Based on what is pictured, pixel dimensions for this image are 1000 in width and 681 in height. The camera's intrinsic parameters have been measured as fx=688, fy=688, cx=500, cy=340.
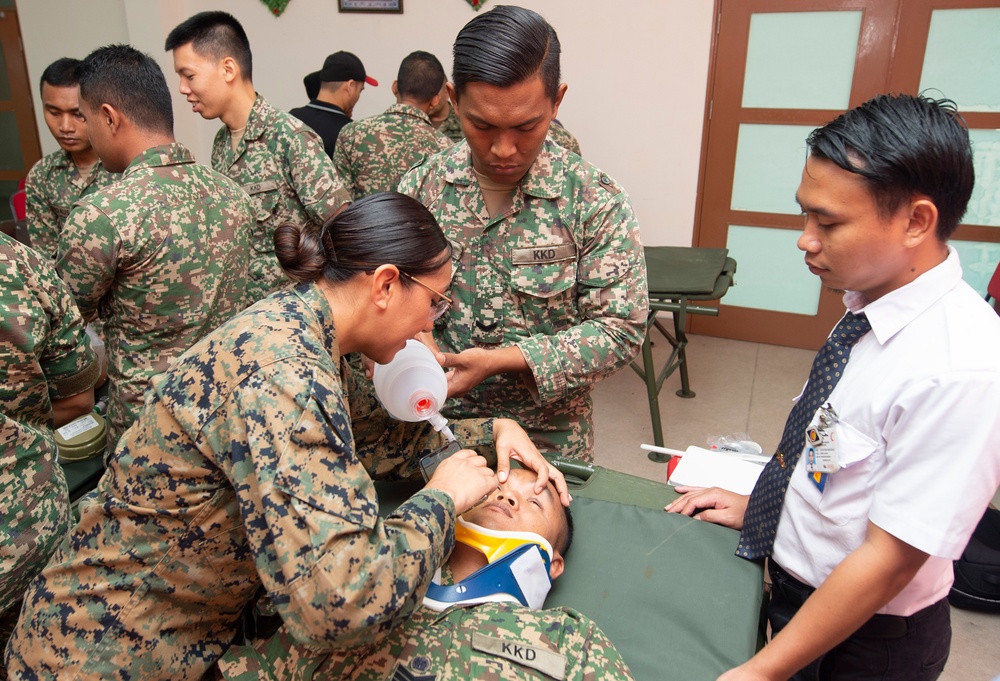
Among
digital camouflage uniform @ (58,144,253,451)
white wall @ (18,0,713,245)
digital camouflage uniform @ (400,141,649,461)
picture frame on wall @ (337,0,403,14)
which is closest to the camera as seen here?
digital camouflage uniform @ (400,141,649,461)

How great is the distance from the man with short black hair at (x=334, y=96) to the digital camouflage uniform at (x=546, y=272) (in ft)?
8.96

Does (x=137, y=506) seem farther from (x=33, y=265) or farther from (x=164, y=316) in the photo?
(x=164, y=316)

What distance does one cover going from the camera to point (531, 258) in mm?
1778

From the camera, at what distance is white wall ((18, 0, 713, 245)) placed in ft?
16.1

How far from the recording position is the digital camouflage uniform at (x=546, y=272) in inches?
68.7

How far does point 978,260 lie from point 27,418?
5246mm

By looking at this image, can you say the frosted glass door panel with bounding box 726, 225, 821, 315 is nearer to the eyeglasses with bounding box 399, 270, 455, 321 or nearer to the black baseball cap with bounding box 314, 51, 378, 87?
the black baseball cap with bounding box 314, 51, 378, 87

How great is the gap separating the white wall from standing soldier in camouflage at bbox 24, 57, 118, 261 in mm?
2735

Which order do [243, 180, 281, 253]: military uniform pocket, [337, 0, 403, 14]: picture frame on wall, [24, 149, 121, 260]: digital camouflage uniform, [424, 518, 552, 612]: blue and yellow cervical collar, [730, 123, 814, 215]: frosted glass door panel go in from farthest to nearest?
[337, 0, 403, 14]: picture frame on wall → [730, 123, 814, 215]: frosted glass door panel → [24, 149, 121, 260]: digital camouflage uniform → [243, 180, 281, 253]: military uniform pocket → [424, 518, 552, 612]: blue and yellow cervical collar

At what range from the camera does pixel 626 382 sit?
475 cm

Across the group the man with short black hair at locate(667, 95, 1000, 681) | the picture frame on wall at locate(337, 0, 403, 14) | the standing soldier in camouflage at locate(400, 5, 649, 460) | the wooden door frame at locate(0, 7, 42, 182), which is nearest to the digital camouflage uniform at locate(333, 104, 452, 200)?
the picture frame on wall at locate(337, 0, 403, 14)

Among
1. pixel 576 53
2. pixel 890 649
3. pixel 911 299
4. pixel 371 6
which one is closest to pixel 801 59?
pixel 576 53

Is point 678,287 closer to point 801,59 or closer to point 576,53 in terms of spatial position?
point 801,59

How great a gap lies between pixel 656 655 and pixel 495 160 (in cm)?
114
